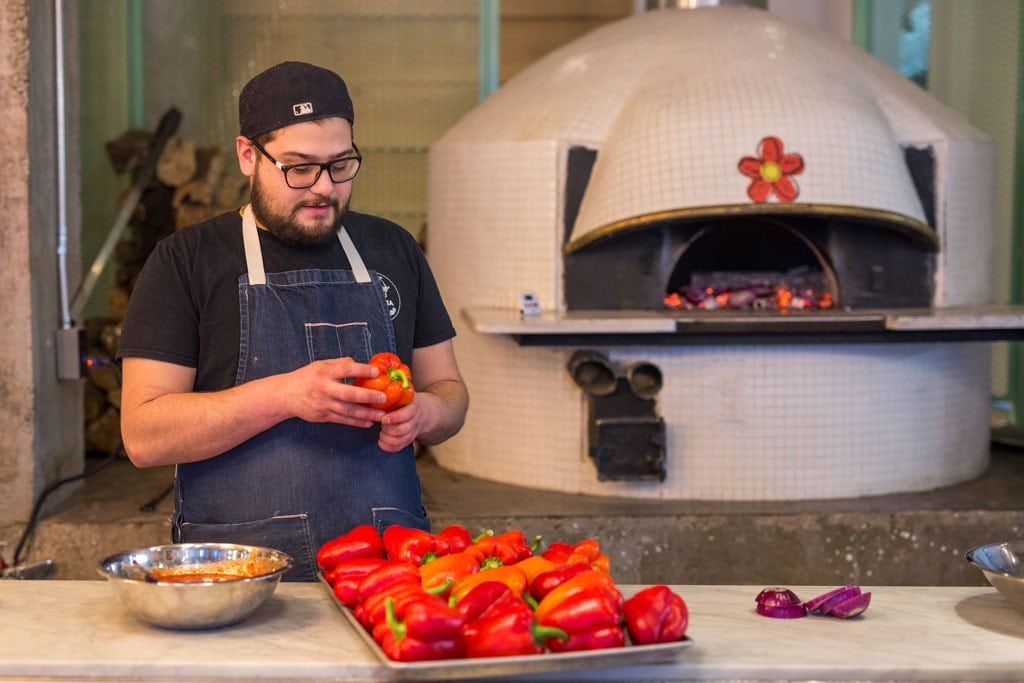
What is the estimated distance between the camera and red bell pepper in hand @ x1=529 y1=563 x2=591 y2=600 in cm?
209

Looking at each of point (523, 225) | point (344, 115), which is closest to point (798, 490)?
point (523, 225)

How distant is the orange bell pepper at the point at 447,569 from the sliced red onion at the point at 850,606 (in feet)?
2.07

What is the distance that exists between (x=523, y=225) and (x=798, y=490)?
151 centimetres

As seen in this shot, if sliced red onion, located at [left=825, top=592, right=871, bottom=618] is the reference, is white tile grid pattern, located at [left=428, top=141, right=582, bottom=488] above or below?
above

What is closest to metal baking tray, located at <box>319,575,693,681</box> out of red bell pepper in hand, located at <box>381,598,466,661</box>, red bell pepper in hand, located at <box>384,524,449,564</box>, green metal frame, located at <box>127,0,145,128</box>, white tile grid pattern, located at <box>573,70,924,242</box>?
red bell pepper in hand, located at <box>381,598,466,661</box>

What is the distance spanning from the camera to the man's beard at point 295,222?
2.75m

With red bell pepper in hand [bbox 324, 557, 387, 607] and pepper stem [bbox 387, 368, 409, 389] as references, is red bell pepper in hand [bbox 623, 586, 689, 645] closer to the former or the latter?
red bell pepper in hand [bbox 324, 557, 387, 607]

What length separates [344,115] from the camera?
2754 millimetres

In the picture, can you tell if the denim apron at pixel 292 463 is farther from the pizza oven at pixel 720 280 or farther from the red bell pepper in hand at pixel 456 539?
the pizza oven at pixel 720 280

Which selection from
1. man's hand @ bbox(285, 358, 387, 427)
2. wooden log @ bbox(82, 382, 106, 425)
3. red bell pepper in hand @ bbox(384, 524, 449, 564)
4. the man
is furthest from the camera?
wooden log @ bbox(82, 382, 106, 425)

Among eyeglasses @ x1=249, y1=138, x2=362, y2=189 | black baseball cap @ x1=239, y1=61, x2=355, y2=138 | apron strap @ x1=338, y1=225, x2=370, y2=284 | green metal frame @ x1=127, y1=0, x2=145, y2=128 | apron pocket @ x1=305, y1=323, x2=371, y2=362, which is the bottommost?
apron pocket @ x1=305, y1=323, x2=371, y2=362

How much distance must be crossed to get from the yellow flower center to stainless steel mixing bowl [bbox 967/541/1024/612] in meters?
2.72

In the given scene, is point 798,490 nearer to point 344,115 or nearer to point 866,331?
point 866,331

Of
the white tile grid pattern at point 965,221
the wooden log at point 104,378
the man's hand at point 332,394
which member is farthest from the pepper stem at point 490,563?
the wooden log at point 104,378
